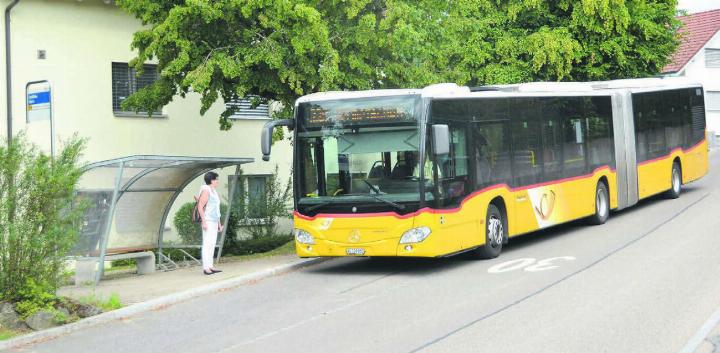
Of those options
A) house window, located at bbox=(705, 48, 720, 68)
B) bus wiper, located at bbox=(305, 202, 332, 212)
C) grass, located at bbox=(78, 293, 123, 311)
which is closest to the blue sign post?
grass, located at bbox=(78, 293, 123, 311)

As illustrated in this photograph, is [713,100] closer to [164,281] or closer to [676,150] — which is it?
[676,150]

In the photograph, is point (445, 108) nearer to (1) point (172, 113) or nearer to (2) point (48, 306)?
(2) point (48, 306)

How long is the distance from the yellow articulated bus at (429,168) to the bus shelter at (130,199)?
2.36 m

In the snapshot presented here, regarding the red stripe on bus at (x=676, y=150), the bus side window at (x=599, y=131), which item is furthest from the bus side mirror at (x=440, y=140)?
the red stripe on bus at (x=676, y=150)

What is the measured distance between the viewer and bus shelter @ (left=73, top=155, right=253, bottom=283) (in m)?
14.5

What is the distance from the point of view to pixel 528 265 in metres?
14.4

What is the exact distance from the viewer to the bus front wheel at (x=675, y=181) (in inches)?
975

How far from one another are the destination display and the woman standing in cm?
198

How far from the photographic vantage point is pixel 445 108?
47.4 ft

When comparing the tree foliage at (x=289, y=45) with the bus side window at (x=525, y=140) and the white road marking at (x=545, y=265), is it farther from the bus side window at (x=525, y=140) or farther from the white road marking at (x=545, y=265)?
the white road marking at (x=545, y=265)

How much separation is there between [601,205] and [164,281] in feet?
34.2

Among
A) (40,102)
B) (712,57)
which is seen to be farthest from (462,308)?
(712,57)

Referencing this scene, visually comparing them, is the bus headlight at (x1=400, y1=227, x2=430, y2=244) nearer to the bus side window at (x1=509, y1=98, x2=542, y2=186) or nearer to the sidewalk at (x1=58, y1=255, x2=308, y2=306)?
the sidewalk at (x1=58, y1=255, x2=308, y2=306)

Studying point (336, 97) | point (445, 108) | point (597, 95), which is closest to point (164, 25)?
point (336, 97)
